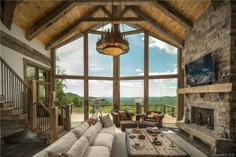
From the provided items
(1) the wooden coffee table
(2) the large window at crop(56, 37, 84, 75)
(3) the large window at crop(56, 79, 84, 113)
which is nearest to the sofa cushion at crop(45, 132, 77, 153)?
(1) the wooden coffee table

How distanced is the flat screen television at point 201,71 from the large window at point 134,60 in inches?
121

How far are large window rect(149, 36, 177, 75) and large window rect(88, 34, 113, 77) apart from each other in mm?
2244

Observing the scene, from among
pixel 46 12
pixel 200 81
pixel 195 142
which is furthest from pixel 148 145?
pixel 46 12

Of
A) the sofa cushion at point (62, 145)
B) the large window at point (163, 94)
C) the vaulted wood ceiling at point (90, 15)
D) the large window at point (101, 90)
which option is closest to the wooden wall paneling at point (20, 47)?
Answer: the vaulted wood ceiling at point (90, 15)

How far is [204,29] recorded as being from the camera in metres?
5.62

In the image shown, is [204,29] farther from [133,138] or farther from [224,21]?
[133,138]

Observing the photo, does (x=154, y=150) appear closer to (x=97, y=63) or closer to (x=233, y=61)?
(x=233, y=61)

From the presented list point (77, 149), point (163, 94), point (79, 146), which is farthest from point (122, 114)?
point (77, 149)

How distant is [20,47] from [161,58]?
252 inches

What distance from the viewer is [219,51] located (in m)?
4.76

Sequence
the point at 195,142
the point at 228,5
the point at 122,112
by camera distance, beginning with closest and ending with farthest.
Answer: the point at 228,5
the point at 195,142
the point at 122,112

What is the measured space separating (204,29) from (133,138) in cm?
425

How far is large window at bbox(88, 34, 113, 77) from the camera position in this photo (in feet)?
29.8

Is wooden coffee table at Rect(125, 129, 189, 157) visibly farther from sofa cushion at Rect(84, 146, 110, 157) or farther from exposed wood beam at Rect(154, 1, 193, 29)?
exposed wood beam at Rect(154, 1, 193, 29)
